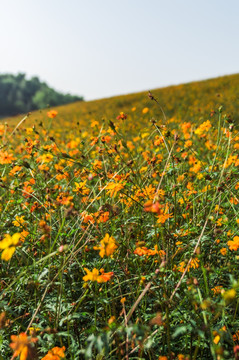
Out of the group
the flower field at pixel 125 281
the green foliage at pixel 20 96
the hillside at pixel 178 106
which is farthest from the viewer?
the green foliage at pixel 20 96

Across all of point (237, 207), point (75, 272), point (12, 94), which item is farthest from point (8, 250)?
point (12, 94)

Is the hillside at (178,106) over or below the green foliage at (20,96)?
below

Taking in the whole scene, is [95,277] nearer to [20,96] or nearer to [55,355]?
[55,355]

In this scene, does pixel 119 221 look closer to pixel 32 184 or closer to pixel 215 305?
pixel 32 184

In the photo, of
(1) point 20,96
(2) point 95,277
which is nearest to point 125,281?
(2) point 95,277

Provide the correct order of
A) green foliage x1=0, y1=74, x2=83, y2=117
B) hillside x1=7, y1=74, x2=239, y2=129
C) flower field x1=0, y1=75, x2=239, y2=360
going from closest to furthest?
flower field x1=0, y1=75, x2=239, y2=360 < hillside x1=7, y1=74, x2=239, y2=129 < green foliage x1=0, y1=74, x2=83, y2=117

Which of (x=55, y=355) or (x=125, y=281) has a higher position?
(x=125, y=281)

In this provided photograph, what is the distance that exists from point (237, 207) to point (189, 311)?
0.85 meters

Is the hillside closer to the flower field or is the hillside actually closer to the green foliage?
the flower field

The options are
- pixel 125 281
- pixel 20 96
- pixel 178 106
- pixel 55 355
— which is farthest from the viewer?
pixel 20 96

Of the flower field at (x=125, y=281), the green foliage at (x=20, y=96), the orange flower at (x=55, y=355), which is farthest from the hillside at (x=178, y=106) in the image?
the green foliage at (x=20, y=96)

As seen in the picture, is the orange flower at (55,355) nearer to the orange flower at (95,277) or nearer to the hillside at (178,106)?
the orange flower at (95,277)

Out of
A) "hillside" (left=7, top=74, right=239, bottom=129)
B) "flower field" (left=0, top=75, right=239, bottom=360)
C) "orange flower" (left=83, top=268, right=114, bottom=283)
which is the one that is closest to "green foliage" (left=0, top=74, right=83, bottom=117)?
"hillside" (left=7, top=74, right=239, bottom=129)

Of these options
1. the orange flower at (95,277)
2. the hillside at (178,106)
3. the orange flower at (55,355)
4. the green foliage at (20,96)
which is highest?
the green foliage at (20,96)
